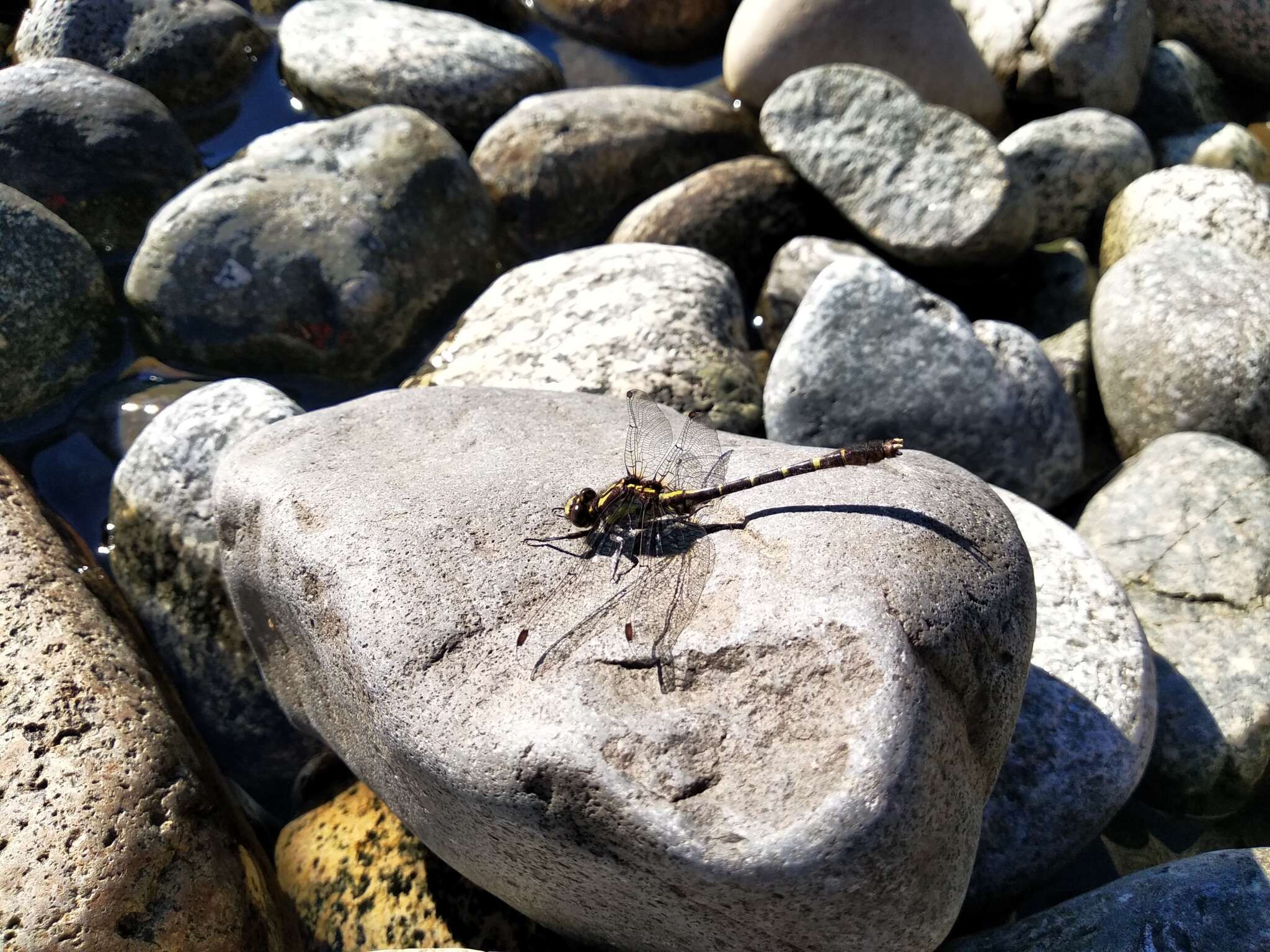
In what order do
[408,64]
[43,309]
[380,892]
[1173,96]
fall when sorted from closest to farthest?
[380,892], [43,309], [408,64], [1173,96]

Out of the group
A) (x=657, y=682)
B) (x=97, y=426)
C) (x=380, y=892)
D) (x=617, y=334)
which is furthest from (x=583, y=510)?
(x=97, y=426)

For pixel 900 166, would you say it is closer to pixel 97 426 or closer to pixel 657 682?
pixel 657 682

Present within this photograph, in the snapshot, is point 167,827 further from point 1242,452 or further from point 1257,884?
point 1242,452

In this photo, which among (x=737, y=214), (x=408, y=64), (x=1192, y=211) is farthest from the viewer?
(x=408, y=64)

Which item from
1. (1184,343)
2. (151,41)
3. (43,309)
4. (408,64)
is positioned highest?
(151,41)

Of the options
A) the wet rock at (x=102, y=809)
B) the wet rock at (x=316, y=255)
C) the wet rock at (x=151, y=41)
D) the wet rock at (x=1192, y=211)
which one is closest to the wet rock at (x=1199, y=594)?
the wet rock at (x=1192, y=211)

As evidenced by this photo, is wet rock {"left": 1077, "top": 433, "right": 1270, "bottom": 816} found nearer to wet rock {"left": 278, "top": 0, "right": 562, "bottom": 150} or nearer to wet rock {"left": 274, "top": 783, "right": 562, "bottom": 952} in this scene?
wet rock {"left": 274, "top": 783, "right": 562, "bottom": 952}

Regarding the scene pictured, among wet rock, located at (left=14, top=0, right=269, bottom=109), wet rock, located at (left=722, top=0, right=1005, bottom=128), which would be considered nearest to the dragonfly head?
wet rock, located at (left=722, top=0, right=1005, bottom=128)
